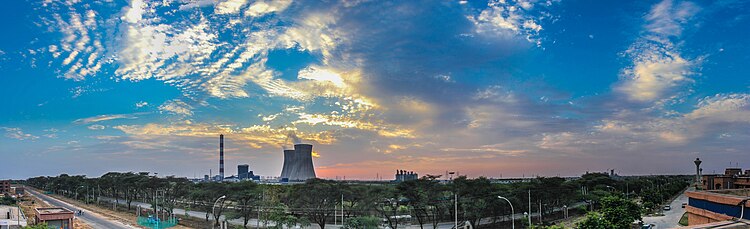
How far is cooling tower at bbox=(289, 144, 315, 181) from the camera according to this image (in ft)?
394

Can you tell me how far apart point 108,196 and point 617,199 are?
12997cm

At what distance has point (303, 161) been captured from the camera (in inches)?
4751

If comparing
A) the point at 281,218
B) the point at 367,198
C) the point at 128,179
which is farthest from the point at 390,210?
the point at 128,179

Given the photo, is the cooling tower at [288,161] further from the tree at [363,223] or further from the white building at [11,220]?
the tree at [363,223]

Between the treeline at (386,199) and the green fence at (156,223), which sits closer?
the treeline at (386,199)

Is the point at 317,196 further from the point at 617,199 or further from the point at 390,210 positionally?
the point at 617,199

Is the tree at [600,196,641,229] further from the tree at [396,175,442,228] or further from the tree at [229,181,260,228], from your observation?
the tree at [229,181,260,228]

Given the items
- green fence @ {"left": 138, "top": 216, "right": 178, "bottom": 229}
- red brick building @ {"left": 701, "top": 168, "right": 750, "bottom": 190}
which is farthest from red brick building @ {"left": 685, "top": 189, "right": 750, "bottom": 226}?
green fence @ {"left": 138, "top": 216, "right": 178, "bottom": 229}

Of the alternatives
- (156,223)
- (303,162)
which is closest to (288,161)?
(303,162)

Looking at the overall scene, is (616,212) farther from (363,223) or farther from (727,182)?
(727,182)

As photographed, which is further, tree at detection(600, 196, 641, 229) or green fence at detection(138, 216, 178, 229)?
green fence at detection(138, 216, 178, 229)

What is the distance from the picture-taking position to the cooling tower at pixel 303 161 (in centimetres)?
12001

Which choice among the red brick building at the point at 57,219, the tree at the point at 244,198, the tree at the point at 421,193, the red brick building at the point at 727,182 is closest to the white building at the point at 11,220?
the red brick building at the point at 57,219

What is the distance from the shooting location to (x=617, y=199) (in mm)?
21719
